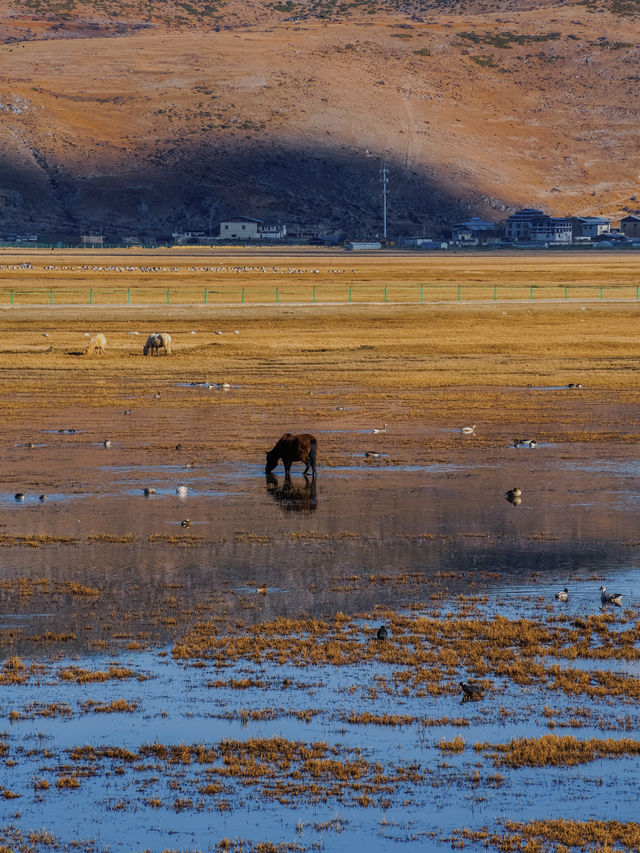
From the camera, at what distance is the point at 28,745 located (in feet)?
37.3

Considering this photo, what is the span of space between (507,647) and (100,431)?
16.6m

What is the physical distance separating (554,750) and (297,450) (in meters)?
12.7

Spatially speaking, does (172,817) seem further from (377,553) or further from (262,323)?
(262,323)

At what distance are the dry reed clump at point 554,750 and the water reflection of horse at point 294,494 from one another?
9966 millimetres

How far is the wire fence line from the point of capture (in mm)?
74781

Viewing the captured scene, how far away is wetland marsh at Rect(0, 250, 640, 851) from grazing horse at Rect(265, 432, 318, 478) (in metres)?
0.46

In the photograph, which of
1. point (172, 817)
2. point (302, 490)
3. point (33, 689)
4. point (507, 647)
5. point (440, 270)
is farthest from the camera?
point (440, 270)

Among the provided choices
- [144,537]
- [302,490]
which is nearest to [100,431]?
[302,490]

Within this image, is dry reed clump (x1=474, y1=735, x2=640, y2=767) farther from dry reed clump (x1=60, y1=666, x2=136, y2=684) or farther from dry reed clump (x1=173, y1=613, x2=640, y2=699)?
dry reed clump (x1=60, y1=666, x2=136, y2=684)

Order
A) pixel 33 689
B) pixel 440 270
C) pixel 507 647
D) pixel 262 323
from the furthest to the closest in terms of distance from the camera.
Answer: pixel 440 270, pixel 262 323, pixel 507 647, pixel 33 689

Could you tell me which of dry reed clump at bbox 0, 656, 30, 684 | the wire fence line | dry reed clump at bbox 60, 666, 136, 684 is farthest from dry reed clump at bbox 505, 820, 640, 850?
the wire fence line

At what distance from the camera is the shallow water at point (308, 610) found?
33.5 ft

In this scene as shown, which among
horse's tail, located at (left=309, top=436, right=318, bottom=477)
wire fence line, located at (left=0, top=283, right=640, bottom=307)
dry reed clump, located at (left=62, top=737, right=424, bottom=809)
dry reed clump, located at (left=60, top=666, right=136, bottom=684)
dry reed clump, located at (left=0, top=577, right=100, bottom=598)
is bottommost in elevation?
dry reed clump, located at (left=62, top=737, right=424, bottom=809)

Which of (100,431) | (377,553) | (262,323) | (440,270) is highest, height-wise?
(440,270)
